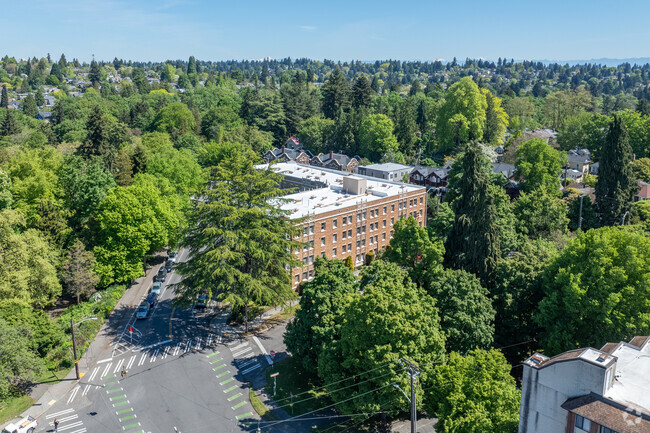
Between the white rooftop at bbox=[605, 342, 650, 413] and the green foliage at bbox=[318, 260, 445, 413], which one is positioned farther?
the green foliage at bbox=[318, 260, 445, 413]

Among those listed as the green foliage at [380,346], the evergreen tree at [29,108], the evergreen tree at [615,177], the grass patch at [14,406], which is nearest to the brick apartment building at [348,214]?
the green foliage at [380,346]

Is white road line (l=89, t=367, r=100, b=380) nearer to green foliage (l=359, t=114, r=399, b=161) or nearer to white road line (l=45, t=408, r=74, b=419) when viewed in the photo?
white road line (l=45, t=408, r=74, b=419)

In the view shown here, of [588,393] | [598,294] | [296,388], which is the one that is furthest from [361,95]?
[588,393]

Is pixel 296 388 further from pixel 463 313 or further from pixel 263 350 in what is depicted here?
pixel 463 313

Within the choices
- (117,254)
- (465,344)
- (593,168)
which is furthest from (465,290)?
(593,168)

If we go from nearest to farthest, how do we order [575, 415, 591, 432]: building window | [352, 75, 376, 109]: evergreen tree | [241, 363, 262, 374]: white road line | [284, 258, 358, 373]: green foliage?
[575, 415, 591, 432]: building window → [284, 258, 358, 373]: green foliage → [241, 363, 262, 374]: white road line → [352, 75, 376, 109]: evergreen tree

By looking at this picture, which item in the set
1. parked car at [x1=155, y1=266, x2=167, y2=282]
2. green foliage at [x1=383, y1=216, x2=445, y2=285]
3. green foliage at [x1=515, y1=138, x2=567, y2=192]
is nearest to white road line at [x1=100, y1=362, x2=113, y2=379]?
parked car at [x1=155, y1=266, x2=167, y2=282]

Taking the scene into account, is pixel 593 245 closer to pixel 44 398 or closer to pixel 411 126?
pixel 44 398
